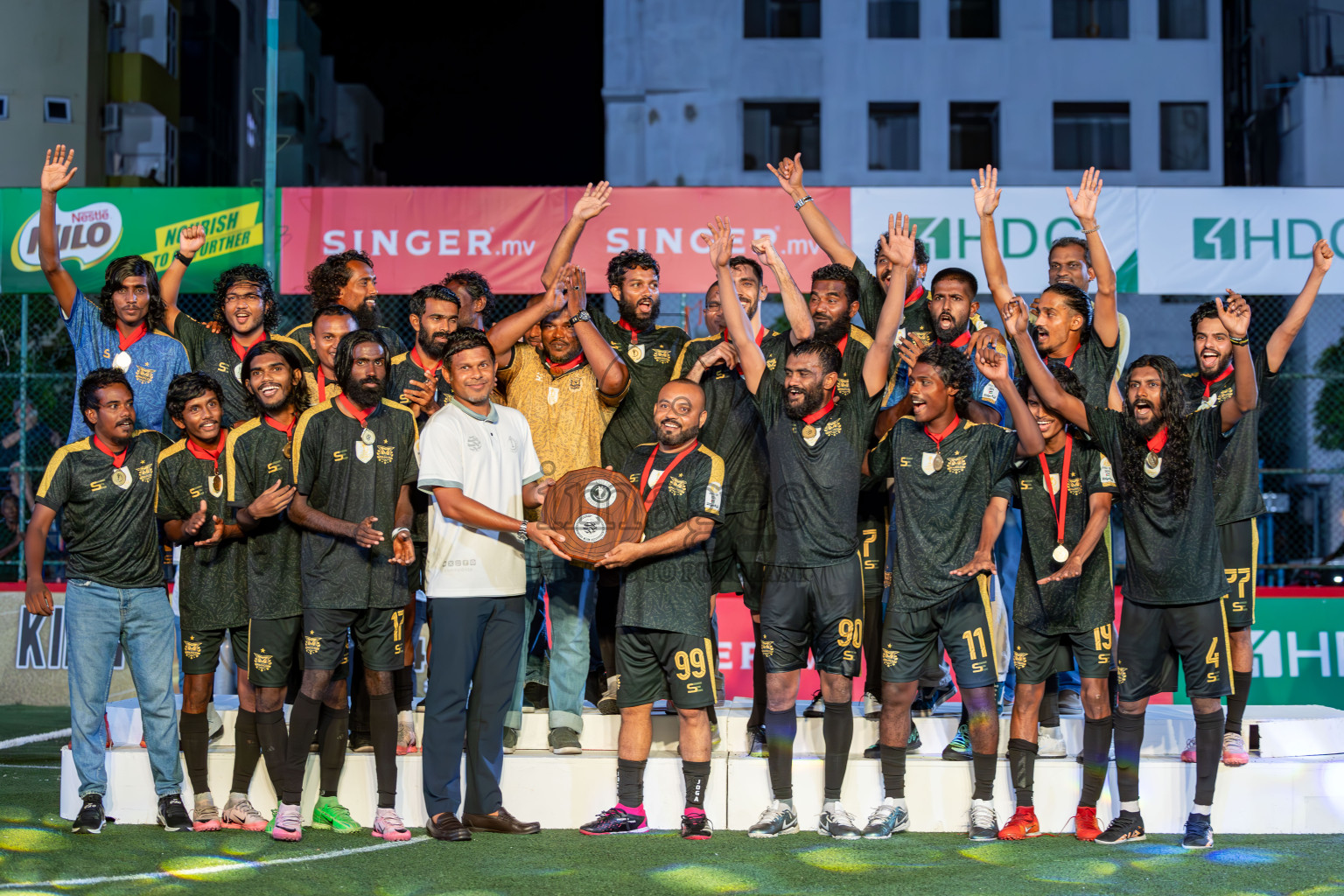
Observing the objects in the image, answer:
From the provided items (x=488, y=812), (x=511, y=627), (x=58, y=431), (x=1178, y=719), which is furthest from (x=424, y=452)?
(x=58, y=431)

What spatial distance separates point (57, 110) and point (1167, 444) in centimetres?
2426

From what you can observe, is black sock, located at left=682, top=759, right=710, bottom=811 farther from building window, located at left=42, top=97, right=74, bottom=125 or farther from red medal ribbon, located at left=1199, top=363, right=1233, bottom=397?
building window, located at left=42, top=97, right=74, bottom=125

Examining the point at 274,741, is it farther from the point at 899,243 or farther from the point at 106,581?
the point at 899,243

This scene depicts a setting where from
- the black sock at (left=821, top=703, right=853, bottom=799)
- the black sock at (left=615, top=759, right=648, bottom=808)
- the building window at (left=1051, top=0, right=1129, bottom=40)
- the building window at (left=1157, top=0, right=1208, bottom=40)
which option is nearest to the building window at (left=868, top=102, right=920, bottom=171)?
the building window at (left=1051, top=0, right=1129, bottom=40)

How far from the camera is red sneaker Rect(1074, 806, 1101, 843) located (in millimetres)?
6148

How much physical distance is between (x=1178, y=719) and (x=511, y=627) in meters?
3.72

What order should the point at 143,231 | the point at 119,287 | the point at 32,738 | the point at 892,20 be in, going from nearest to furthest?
the point at 119,287
the point at 32,738
the point at 143,231
the point at 892,20

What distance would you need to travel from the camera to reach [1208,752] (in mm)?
6051

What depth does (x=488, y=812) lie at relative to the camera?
20.2ft

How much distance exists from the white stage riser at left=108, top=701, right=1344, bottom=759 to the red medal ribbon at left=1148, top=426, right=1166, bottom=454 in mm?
1572

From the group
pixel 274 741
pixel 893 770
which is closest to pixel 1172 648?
pixel 893 770

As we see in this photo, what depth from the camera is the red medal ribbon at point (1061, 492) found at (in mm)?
6305

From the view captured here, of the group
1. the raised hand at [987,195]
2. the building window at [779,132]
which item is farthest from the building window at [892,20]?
the raised hand at [987,195]

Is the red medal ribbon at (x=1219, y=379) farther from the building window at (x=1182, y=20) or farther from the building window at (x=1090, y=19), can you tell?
the building window at (x=1182, y=20)
